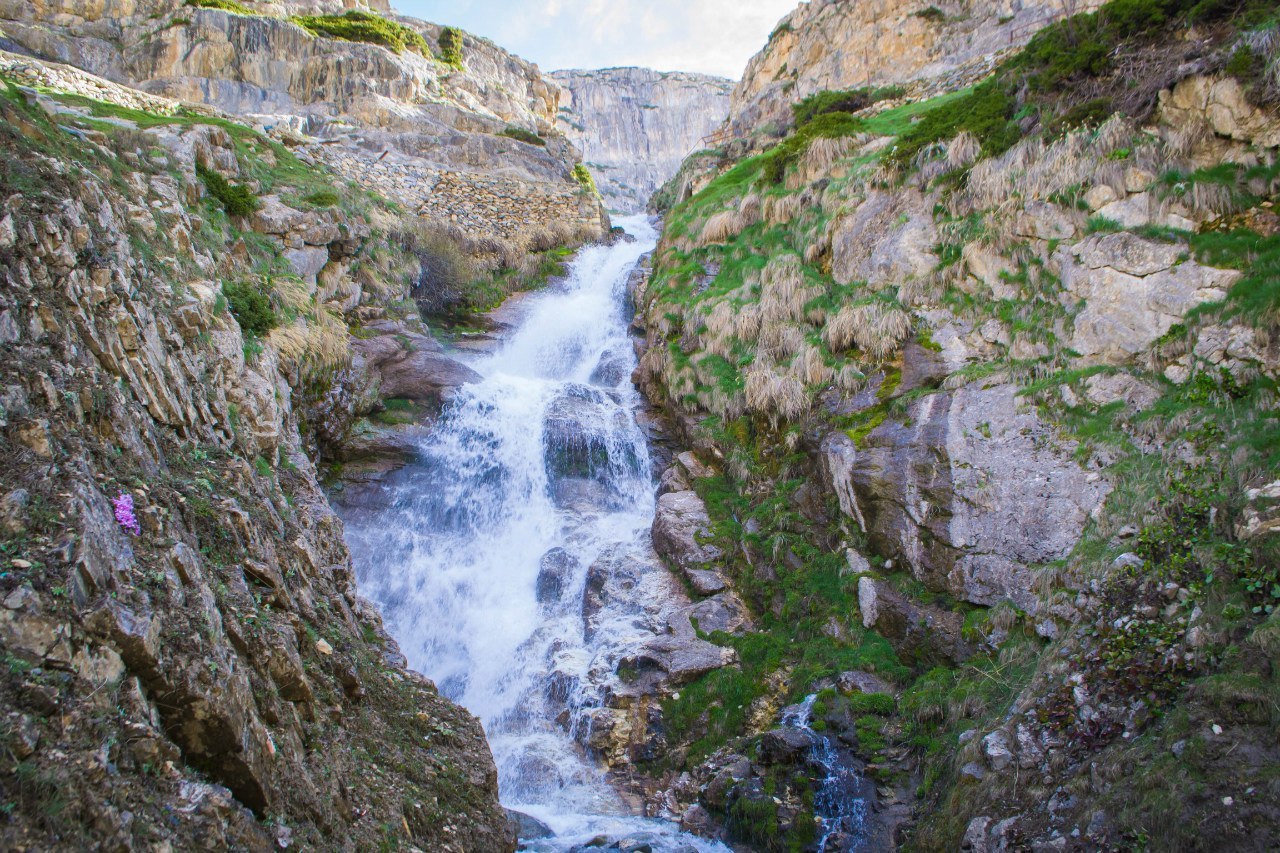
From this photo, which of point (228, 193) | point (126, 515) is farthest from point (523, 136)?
point (126, 515)

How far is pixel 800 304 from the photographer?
43.6 feet

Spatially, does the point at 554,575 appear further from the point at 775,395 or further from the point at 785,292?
the point at 785,292

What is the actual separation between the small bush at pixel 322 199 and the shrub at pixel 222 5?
17.8 m

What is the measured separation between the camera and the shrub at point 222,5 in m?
26.8

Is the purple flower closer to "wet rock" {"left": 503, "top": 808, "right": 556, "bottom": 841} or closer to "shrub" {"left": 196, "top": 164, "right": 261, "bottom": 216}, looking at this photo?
"wet rock" {"left": 503, "top": 808, "right": 556, "bottom": 841}

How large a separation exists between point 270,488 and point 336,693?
2664 mm

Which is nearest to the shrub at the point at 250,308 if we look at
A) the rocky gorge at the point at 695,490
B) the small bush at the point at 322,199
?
the rocky gorge at the point at 695,490

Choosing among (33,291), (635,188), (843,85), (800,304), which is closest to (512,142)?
(843,85)

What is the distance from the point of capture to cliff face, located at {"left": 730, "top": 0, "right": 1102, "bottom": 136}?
20234 millimetres

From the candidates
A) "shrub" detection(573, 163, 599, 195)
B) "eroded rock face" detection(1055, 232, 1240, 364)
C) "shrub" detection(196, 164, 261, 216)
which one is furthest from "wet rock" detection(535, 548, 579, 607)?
"shrub" detection(573, 163, 599, 195)

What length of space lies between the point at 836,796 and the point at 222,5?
1396 inches

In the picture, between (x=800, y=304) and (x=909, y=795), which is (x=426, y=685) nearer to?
(x=909, y=795)

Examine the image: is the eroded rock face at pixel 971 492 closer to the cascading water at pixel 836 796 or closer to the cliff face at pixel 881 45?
the cascading water at pixel 836 796

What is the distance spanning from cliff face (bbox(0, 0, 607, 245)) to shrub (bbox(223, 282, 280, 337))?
1232 cm
